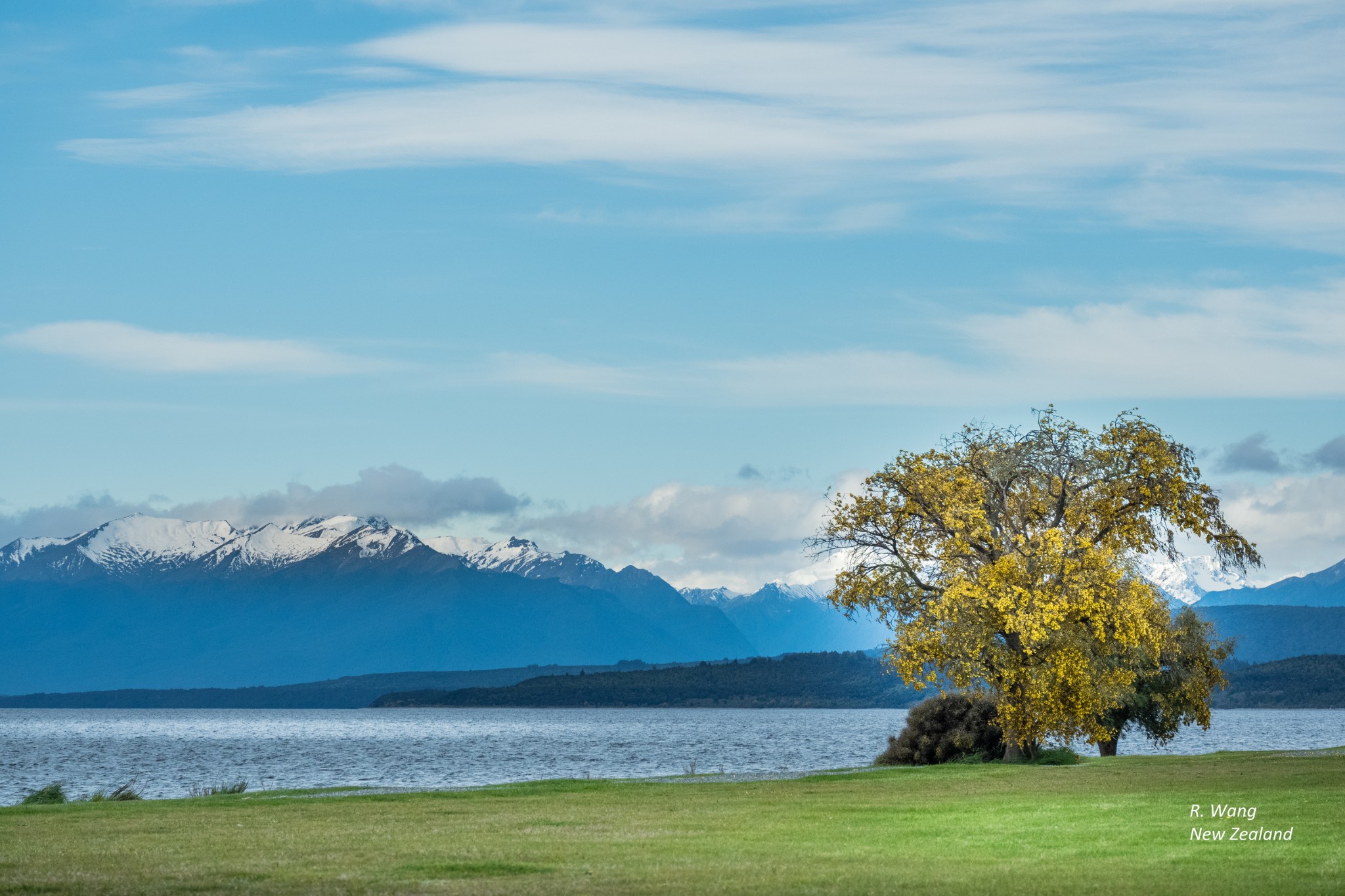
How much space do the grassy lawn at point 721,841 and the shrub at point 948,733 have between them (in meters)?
12.7

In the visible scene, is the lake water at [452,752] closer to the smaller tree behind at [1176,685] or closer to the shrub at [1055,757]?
the shrub at [1055,757]

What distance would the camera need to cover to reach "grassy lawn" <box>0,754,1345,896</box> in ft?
59.3

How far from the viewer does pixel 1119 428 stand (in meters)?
46.4

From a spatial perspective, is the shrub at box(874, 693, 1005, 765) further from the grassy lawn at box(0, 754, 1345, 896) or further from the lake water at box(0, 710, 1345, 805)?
the grassy lawn at box(0, 754, 1345, 896)

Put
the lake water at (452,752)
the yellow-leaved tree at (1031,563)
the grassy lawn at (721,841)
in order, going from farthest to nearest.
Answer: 1. the lake water at (452,752)
2. the yellow-leaved tree at (1031,563)
3. the grassy lawn at (721,841)

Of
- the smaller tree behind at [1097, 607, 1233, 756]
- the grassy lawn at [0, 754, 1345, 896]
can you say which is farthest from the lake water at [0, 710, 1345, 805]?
the grassy lawn at [0, 754, 1345, 896]

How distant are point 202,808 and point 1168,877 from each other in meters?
23.2

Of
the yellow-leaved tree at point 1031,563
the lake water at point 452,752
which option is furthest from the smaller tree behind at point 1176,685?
the lake water at point 452,752

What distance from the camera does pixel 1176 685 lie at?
2072 inches

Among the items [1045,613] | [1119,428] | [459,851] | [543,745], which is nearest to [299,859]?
[459,851]

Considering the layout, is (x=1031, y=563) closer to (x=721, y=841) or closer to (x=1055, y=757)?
(x=1055, y=757)

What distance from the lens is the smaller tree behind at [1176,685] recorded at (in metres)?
50.7

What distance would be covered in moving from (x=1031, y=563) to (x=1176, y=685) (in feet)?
41.5

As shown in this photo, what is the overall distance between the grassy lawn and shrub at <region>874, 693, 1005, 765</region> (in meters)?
12.7
